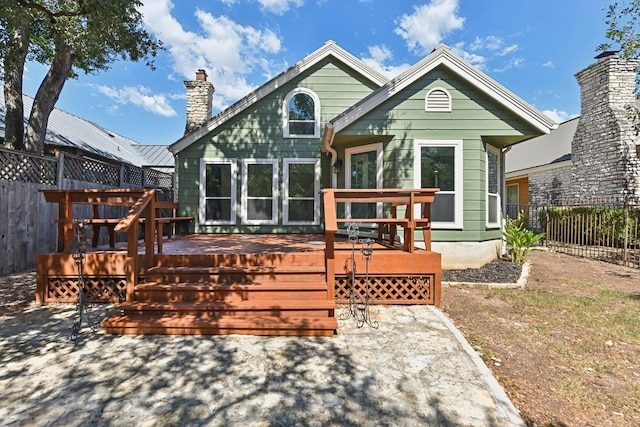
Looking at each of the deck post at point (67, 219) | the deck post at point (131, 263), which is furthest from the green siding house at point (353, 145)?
the deck post at point (131, 263)

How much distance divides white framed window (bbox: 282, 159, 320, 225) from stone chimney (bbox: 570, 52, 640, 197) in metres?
11.6

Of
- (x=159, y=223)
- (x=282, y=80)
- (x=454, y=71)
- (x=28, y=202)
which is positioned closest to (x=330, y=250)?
(x=159, y=223)

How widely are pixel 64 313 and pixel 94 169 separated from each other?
218 inches

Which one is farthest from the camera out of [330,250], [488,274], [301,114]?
[301,114]

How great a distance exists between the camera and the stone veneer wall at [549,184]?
14.6m

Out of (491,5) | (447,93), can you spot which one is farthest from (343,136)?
(491,5)

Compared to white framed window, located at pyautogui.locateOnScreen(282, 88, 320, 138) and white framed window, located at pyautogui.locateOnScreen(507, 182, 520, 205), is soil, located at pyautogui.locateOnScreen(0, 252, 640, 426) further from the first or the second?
white framed window, located at pyautogui.locateOnScreen(507, 182, 520, 205)

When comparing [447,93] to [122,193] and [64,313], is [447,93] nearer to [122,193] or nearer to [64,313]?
[122,193]

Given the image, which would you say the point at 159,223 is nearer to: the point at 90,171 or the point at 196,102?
the point at 90,171

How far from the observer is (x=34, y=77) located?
34.3 feet

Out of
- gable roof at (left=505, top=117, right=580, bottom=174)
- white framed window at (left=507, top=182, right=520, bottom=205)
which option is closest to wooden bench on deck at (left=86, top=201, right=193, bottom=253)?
gable roof at (left=505, top=117, right=580, bottom=174)

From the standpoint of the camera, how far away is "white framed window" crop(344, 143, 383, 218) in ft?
23.2

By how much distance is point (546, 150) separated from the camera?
16.9 meters

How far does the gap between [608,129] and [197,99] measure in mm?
15186
